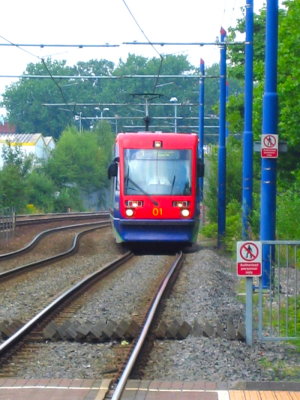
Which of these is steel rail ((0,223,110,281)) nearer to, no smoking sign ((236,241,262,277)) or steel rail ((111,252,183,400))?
steel rail ((111,252,183,400))

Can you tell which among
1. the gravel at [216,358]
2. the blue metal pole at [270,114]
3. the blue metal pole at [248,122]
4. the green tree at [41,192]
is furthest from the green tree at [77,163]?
the gravel at [216,358]

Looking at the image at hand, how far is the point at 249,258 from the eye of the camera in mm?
11312

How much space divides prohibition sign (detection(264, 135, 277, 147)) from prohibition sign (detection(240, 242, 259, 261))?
19.3ft

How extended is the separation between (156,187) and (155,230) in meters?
1.14

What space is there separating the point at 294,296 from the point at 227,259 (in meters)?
16.9

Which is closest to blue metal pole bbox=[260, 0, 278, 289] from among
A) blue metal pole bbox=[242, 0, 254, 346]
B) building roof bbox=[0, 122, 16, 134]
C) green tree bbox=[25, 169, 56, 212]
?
blue metal pole bbox=[242, 0, 254, 346]

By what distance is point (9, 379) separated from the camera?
9.76 m

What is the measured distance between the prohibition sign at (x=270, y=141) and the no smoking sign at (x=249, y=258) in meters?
5.89

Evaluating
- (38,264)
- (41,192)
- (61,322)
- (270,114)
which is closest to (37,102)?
(41,192)

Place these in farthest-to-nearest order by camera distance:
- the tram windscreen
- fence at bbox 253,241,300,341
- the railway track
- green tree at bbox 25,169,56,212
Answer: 1. green tree at bbox 25,169,56,212
2. the tram windscreen
3. fence at bbox 253,241,300,341
4. the railway track

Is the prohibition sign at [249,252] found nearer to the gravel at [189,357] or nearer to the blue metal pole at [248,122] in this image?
the gravel at [189,357]

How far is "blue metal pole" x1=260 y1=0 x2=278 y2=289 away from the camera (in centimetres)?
1683

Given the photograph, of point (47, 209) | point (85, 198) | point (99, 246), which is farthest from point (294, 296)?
point (85, 198)

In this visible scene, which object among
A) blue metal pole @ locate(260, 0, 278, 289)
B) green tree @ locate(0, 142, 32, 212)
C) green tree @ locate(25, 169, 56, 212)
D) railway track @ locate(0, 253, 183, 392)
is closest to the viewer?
railway track @ locate(0, 253, 183, 392)
